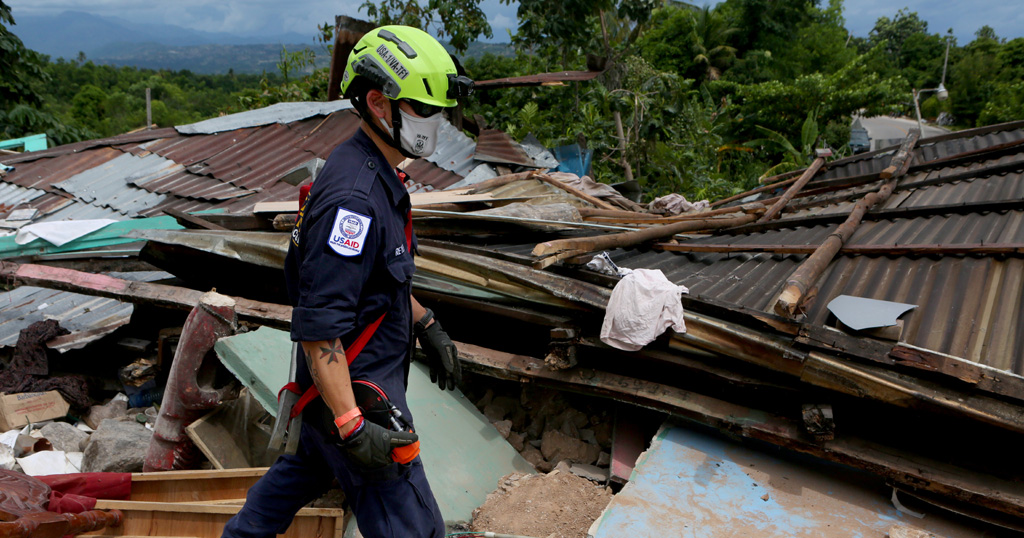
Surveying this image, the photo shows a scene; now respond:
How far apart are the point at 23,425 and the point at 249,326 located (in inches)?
65.4

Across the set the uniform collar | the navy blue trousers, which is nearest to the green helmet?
the uniform collar

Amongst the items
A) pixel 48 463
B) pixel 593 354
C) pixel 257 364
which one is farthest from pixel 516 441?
pixel 48 463

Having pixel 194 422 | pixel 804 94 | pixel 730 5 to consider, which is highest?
pixel 730 5

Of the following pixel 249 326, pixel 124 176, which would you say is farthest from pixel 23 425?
pixel 124 176

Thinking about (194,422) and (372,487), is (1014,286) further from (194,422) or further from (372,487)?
(194,422)

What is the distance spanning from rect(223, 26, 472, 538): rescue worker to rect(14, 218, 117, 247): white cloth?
4568 mm

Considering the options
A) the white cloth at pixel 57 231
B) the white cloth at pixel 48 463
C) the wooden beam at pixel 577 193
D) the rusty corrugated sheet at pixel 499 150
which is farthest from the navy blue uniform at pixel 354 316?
the rusty corrugated sheet at pixel 499 150

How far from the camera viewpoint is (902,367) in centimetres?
238

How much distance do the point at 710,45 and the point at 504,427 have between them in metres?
30.0

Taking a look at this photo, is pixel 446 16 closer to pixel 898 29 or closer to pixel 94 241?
pixel 94 241

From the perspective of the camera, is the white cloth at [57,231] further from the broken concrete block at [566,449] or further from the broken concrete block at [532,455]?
the broken concrete block at [566,449]

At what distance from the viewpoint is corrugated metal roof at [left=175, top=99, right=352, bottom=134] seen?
8.96 metres

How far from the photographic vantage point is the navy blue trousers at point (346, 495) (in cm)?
198

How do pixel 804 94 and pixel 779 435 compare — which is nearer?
pixel 779 435
